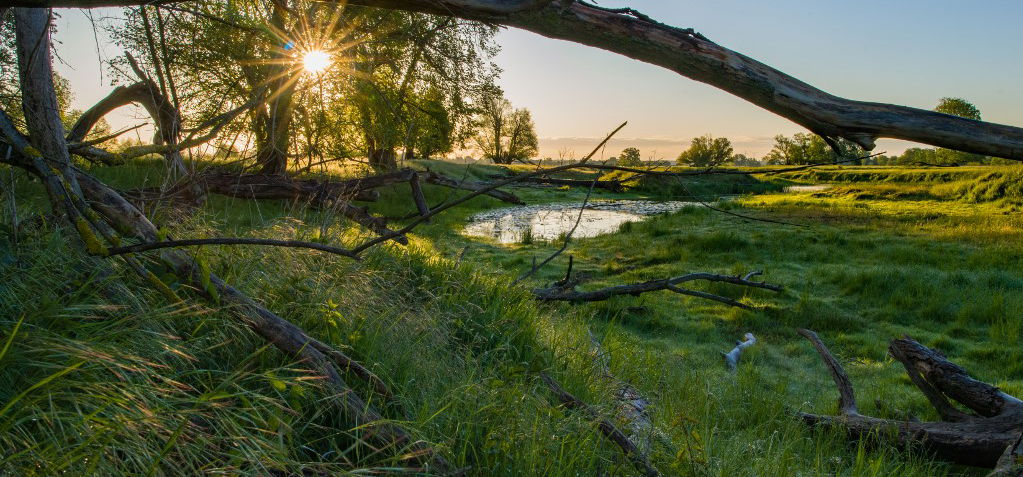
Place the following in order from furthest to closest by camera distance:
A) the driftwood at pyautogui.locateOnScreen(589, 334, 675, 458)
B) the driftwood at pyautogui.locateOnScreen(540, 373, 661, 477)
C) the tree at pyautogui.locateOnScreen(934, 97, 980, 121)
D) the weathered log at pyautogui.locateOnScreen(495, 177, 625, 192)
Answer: the tree at pyautogui.locateOnScreen(934, 97, 980, 121) → the driftwood at pyautogui.locateOnScreen(589, 334, 675, 458) → the driftwood at pyautogui.locateOnScreen(540, 373, 661, 477) → the weathered log at pyautogui.locateOnScreen(495, 177, 625, 192)

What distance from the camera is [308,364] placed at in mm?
2650

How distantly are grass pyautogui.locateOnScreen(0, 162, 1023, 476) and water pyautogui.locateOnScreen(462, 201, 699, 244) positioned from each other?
20.0 feet

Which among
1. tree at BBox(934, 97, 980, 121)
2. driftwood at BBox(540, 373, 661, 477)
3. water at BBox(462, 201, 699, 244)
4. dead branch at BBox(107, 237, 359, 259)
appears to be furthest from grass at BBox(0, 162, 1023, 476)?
tree at BBox(934, 97, 980, 121)

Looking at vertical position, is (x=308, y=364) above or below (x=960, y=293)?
above

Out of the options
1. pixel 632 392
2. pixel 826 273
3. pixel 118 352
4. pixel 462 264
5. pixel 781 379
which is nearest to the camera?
pixel 118 352

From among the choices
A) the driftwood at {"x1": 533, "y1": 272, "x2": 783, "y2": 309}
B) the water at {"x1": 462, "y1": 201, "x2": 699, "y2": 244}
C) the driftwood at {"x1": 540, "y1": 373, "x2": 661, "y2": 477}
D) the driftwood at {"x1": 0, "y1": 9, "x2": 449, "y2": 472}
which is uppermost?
the driftwood at {"x1": 0, "y1": 9, "x2": 449, "y2": 472}

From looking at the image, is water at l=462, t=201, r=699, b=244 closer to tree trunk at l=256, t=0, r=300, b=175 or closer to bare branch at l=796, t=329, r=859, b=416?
bare branch at l=796, t=329, r=859, b=416

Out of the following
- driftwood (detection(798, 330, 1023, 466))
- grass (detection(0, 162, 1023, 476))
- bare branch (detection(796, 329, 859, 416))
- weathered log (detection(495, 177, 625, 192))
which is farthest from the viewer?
bare branch (detection(796, 329, 859, 416))

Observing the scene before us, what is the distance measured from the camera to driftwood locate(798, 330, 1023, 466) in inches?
156

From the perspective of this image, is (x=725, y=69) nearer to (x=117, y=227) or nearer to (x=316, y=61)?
(x=316, y=61)

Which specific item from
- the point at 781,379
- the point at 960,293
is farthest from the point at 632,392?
the point at 960,293

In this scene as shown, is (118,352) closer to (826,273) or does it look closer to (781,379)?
(781,379)

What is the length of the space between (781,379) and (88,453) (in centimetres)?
601

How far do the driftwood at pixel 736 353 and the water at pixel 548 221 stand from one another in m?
6.64
